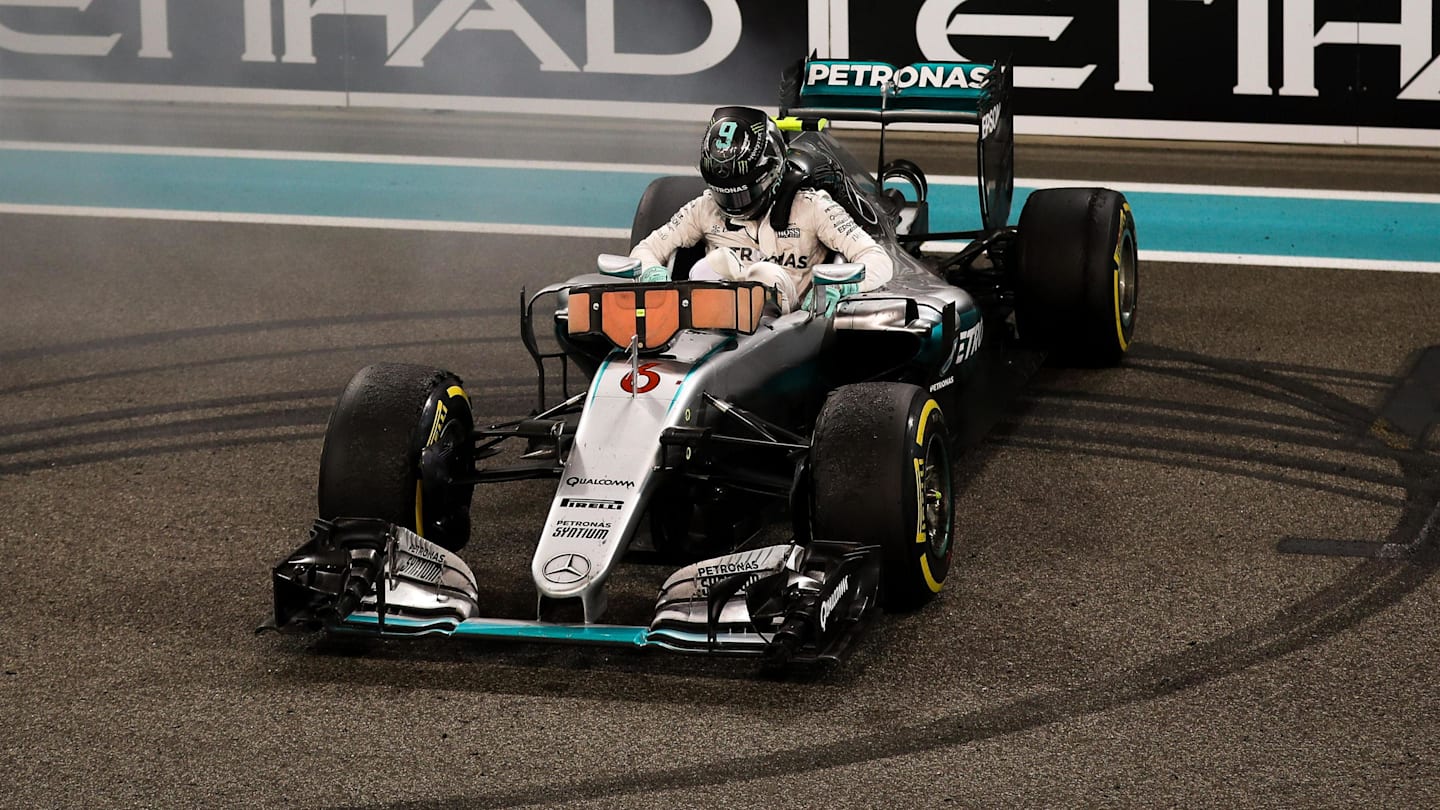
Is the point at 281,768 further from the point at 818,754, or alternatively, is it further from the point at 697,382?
the point at 697,382

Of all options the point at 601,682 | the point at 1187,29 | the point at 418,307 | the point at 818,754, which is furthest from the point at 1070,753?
the point at 1187,29

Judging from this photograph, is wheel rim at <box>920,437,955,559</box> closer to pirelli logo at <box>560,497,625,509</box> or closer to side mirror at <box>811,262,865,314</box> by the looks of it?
side mirror at <box>811,262,865,314</box>

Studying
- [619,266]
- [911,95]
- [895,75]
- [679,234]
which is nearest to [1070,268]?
[911,95]

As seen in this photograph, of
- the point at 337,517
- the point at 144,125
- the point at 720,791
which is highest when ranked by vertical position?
the point at 144,125

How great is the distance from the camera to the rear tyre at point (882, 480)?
5.12m

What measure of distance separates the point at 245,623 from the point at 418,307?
4315mm

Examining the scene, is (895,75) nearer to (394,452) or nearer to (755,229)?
(755,229)

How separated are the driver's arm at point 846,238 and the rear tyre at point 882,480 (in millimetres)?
1057

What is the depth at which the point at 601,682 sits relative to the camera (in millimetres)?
4938

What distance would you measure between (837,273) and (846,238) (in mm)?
588

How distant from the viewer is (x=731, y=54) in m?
13.4

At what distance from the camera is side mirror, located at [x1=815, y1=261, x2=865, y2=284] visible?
5922 mm

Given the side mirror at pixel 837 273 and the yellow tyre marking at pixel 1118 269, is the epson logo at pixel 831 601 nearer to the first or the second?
the side mirror at pixel 837 273

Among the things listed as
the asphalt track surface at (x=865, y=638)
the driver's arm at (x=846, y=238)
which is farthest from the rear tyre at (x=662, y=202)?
the driver's arm at (x=846, y=238)
